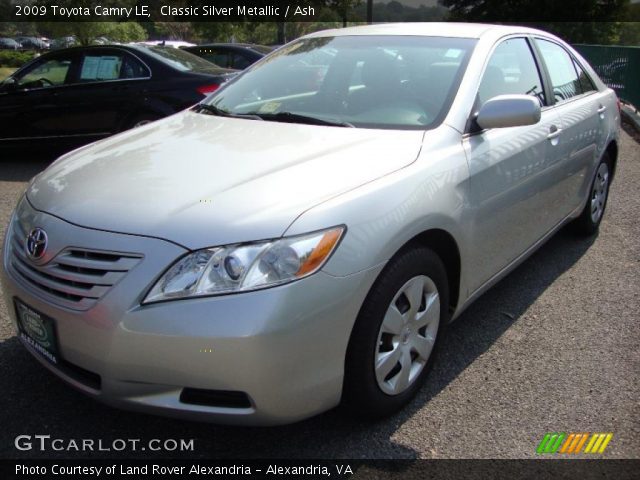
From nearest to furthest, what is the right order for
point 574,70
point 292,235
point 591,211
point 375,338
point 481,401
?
point 292,235 < point 375,338 < point 481,401 < point 574,70 < point 591,211

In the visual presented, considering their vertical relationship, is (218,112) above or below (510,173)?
above

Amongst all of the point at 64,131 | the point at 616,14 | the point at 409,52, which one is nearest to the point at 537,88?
the point at 409,52

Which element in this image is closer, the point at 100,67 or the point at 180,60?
the point at 100,67

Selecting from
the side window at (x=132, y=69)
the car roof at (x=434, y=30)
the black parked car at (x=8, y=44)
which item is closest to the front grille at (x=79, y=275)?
the car roof at (x=434, y=30)

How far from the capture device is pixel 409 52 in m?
3.32

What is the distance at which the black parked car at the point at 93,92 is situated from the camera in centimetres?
731

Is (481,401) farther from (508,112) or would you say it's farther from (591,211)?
(591,211)

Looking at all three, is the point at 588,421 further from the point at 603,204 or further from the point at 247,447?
the point at 603,204

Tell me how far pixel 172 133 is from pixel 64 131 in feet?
16.5

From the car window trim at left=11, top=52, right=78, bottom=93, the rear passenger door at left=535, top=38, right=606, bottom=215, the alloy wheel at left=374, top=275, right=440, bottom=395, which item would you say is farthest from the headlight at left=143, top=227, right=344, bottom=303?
the car window trim at left=11, top=52, right=78, bottom=93

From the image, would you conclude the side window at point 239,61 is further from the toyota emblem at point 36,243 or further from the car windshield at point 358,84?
the toyota emblem at point 36,243

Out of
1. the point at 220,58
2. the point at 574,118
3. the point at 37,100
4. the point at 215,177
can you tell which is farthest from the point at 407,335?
the point at 220,58

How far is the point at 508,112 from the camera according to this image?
282cm

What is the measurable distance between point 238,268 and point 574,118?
9.59 ft
